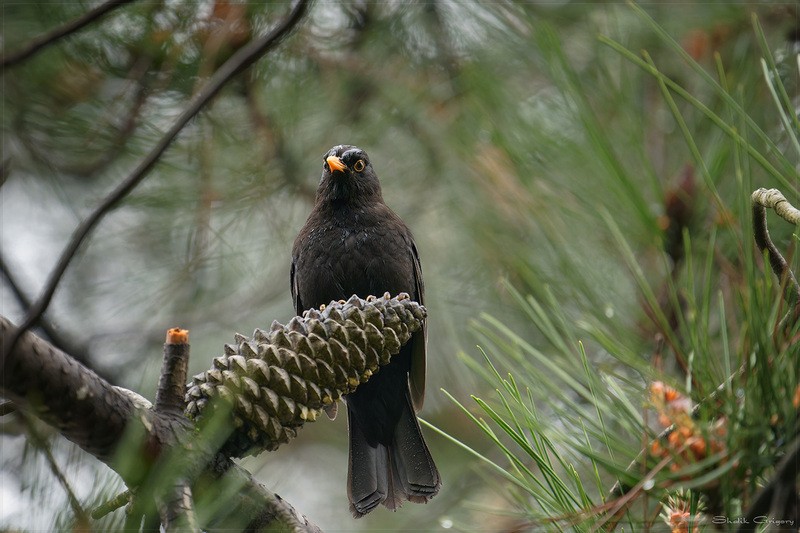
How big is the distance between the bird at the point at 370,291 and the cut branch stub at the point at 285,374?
3.80 ft

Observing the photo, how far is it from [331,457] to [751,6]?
3614 millimetres

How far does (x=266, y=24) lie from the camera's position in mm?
3369

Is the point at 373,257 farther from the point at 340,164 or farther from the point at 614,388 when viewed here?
the point at 614,388

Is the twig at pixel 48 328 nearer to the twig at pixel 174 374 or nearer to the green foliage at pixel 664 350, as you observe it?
the twig at pixel 174 374

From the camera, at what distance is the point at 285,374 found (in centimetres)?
171

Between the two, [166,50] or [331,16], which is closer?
[166,50]

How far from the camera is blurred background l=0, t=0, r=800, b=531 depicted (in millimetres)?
2773

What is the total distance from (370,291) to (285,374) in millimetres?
1455

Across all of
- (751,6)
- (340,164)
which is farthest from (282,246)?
(751,6)

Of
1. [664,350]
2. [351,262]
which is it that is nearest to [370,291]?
[351,262]

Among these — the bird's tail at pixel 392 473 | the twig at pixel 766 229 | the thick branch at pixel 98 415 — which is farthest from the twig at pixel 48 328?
the twig at pixel 766 229

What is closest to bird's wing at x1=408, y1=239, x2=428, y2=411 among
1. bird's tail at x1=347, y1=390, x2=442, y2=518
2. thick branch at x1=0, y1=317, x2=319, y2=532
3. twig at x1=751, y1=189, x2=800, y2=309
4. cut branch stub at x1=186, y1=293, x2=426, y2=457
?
bird's tail at x1=347, y1=390, x2=442, y2=518

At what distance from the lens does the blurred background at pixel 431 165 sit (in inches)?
109

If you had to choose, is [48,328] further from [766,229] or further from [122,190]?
[766,229]
